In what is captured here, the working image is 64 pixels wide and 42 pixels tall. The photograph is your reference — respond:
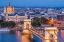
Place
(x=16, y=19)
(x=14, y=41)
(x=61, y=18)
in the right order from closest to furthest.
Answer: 1. (x=14, y=41)
2. (x=16, y=19)
3. (x=61, y=18)

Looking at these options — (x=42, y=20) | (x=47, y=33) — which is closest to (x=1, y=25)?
(x=42, y=20)

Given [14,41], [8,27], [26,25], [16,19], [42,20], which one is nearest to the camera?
[14,41]

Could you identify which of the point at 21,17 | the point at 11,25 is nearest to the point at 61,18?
the point at 21,17

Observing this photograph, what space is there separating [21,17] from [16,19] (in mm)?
593

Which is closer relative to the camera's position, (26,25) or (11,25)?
(26,25)

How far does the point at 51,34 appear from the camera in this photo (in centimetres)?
740

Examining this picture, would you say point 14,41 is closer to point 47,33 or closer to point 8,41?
point 8,41

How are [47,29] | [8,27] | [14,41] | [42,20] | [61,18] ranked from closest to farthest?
[47,29]
[14,41]
[8,27]
[42,20]
[61,18]

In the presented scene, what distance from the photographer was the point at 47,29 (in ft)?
24.2

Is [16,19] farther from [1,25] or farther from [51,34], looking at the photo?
[51,34]

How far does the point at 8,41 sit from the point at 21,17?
12.4 meters

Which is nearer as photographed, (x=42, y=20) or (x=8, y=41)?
(x=8, y=41)

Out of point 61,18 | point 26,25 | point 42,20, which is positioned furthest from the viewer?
point 61,18

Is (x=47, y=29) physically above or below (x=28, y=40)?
above
